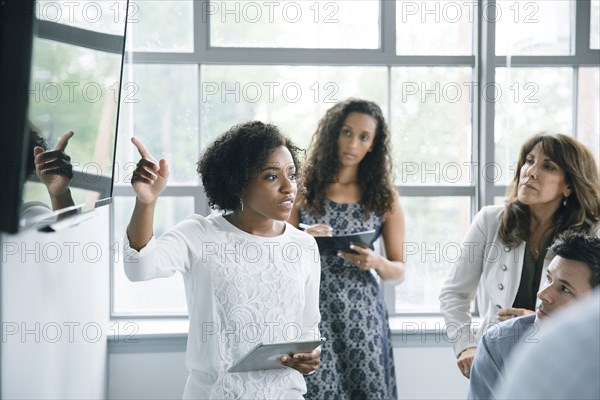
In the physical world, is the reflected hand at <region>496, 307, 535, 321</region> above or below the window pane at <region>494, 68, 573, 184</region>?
below

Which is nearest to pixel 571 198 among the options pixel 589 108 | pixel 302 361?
pixel 302 361

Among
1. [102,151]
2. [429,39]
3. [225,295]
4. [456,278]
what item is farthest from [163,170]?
[429,39]

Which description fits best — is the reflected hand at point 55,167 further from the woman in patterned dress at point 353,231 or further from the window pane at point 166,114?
the window pane at point 166,114

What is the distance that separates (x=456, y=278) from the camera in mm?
2809

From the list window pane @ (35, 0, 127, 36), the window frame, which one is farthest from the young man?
the window frame

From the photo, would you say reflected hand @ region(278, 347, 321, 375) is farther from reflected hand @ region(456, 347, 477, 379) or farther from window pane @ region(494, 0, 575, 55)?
window pane @ region(494, 0, 575, 55)

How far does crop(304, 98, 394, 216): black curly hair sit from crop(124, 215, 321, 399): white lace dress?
0.88 meters

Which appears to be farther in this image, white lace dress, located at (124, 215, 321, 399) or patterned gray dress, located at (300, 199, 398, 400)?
patterned gray dress, located at (300, 199, 398, 400)

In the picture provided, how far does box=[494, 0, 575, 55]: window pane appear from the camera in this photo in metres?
3.76

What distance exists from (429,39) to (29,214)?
2820 mm

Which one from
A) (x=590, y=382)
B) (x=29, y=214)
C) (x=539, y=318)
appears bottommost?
(x=539, y=318)

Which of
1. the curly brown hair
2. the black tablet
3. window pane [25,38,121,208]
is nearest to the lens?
window pane [25,38,121,208]

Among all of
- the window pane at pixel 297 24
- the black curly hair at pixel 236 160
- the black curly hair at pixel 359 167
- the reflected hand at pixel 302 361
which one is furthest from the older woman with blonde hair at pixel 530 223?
the window pane at pixel 297 24

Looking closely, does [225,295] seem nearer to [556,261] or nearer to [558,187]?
[556,261]
